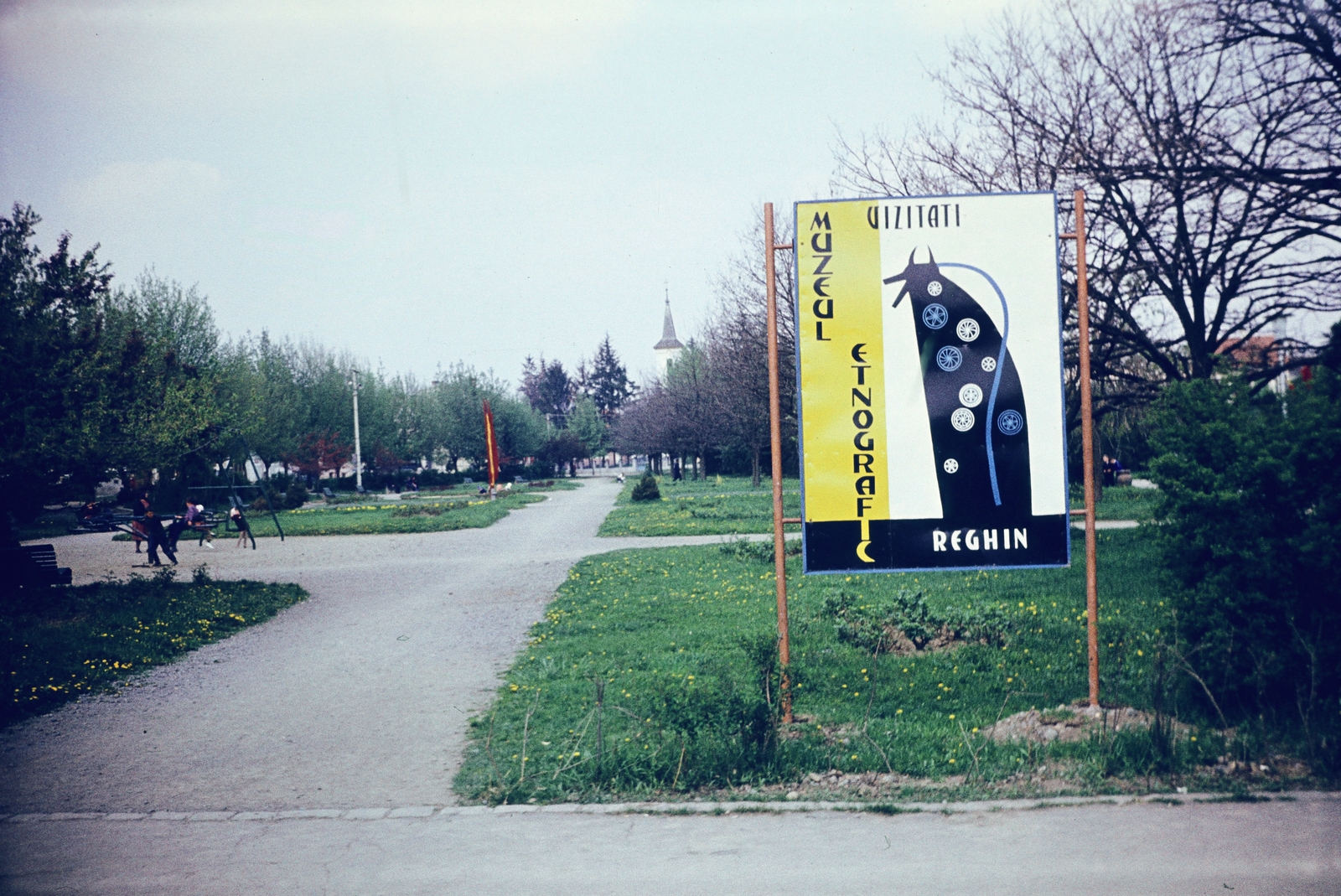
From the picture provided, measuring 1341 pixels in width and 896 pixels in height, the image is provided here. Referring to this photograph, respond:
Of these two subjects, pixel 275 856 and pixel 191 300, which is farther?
pixel 191 300

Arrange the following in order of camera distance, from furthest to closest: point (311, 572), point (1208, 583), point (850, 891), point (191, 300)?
point (191, 300)
point (311, 572)
point (1208, 583)
point (850, 891)

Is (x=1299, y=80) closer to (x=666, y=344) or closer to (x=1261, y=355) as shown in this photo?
(x=1261, y=355)

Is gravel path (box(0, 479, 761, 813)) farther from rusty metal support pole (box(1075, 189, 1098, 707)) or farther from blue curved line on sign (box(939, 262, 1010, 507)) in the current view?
rusty metal support pole (box(1075, 189, 1098, 707))

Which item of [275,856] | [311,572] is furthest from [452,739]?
[311,572]

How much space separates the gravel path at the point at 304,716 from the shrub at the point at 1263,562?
4.72 metres

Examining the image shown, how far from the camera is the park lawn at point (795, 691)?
217 inches

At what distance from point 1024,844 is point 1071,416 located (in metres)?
9.69

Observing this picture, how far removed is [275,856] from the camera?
469 cm

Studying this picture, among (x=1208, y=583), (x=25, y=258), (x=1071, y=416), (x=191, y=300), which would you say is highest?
(x=191, y=300)

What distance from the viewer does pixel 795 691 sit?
23.5ft

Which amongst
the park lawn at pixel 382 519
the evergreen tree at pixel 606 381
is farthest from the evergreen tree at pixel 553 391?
the park lawn at pixel 382 519

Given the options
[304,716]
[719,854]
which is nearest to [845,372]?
[719,854]

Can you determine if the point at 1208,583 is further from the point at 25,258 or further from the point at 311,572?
the point at 311,572

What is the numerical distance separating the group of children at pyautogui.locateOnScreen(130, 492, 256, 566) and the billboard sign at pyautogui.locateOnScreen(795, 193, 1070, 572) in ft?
51.5
